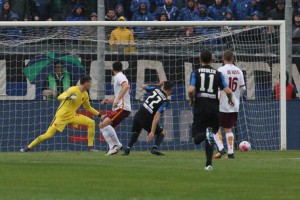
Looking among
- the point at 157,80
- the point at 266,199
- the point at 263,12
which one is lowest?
the point at 266,199

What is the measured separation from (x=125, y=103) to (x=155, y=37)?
14.3ft

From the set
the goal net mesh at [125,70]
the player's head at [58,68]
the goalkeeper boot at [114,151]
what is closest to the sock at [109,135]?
the goalkeeper boot at [114,151]

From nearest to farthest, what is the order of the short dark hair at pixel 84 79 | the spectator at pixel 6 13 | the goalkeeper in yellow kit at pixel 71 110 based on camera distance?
the short dark hair at pixel 84 79 < the goalkeeper in yellow kit at pixel 71 110 < the spectator at pixel 6 13

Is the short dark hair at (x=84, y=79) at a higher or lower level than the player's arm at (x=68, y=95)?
higher

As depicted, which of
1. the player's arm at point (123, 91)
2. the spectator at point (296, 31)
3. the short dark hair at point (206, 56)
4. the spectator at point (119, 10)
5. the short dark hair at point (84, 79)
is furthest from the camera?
the spectator at point (119, 10)

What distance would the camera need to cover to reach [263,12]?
34.2m

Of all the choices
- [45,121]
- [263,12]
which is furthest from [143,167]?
[263,12]

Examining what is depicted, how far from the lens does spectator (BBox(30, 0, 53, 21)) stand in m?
A: 32.6

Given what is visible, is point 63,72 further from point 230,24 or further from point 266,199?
point 266,199

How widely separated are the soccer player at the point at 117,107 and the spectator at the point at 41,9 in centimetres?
872

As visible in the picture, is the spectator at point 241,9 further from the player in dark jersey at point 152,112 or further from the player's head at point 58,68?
the player in dark jersey at point 152,112

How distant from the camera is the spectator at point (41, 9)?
3256 cm

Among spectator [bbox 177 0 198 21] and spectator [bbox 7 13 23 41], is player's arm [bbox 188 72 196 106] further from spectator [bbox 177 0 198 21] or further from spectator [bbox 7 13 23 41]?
spectator [bbox 177 0 198 21]

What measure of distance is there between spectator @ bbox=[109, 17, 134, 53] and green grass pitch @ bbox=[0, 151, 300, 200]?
20.5ft
